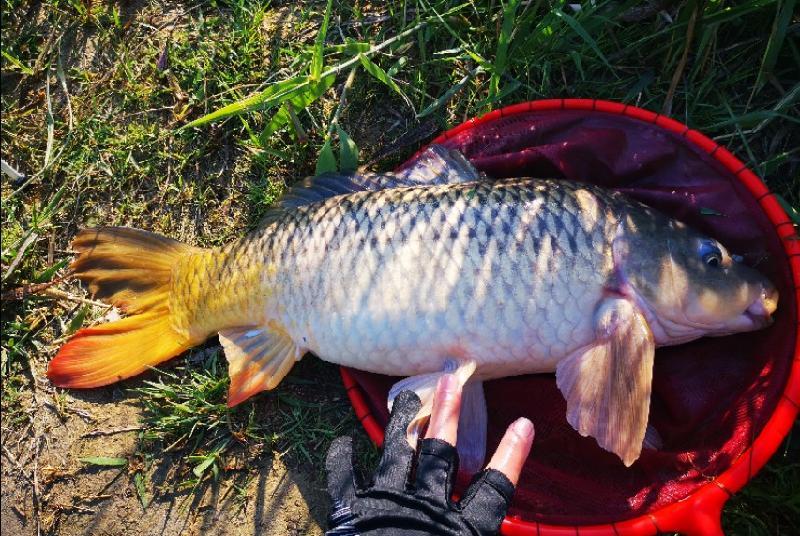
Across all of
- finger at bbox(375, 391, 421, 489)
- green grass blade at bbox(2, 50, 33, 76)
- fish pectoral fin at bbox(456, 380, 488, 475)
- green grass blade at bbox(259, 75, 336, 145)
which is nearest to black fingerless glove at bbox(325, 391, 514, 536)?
finger at bbox(375, 391, 421, 489)

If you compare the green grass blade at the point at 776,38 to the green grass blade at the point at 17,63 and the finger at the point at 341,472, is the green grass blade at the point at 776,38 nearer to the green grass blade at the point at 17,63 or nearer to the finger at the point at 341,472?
the finger at the point at 341,472

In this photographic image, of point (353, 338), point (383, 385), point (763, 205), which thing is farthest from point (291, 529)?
point (763, 205)

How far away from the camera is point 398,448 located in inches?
66.4

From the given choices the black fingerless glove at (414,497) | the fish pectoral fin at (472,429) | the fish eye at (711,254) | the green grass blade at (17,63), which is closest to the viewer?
the black fingerless glove at (414,497)

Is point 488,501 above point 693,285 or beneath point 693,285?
beneath

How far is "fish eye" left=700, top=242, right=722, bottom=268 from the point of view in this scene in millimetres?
1674

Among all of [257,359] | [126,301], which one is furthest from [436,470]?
[126,301]

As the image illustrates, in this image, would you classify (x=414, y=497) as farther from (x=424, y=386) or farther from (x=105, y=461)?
(x=105, y=461)

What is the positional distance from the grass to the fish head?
486 millimetres

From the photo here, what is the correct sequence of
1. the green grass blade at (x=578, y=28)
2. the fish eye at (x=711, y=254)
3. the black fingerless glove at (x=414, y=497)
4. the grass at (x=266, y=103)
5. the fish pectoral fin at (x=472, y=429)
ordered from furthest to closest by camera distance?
the grass at (x=266, y=103), the green grass blade at (x=578, y=28), the fish pectoral fin at (x=472, y=429), the fish eye at (x=711, y=254), the black fingerless glove at (x=414, y=497)

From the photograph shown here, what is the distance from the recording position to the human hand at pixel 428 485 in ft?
5.17

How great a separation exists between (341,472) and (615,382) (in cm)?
77

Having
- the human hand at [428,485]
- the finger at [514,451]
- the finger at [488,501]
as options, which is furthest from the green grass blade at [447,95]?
the finger at [488,501]

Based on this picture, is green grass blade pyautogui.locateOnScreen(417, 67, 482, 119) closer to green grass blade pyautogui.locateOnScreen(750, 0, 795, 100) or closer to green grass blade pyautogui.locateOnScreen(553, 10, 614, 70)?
green grass blade pyautogui.locateOnScreen(553, 10, 614, 70)
